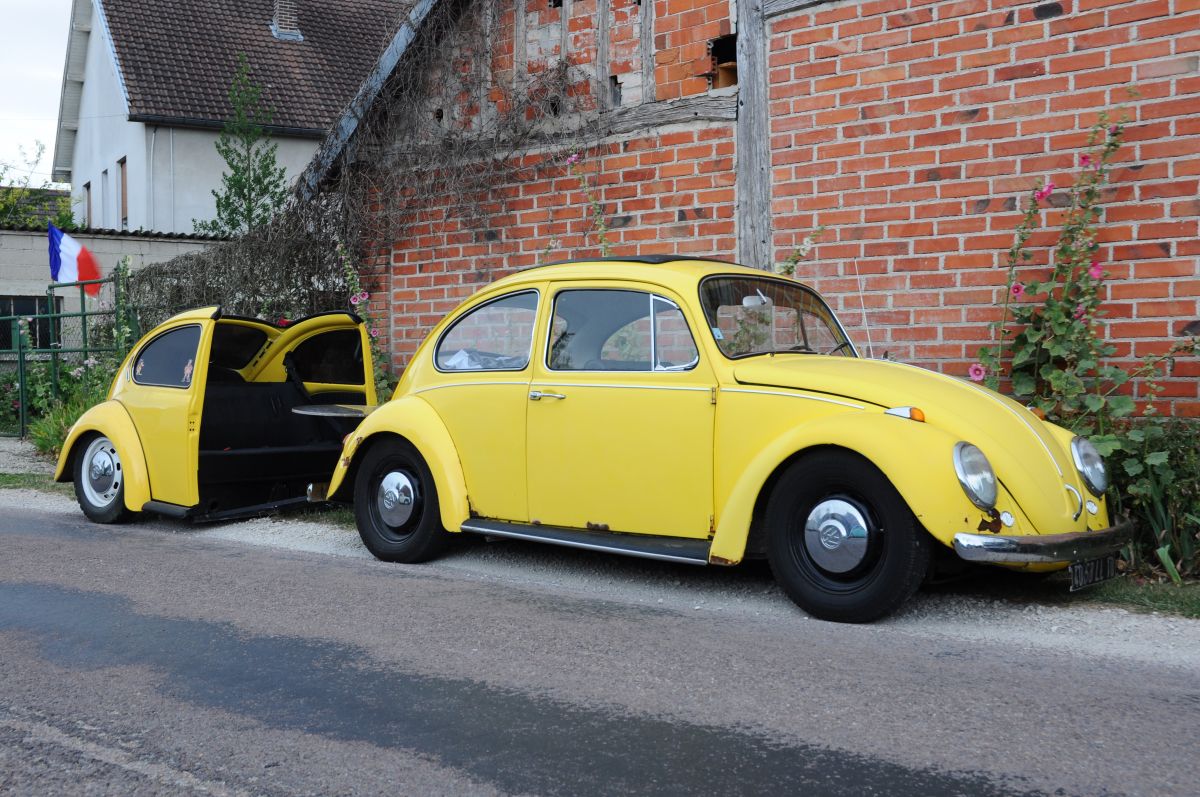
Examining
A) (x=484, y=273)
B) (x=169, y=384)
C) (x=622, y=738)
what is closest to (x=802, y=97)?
(x=484, y=273)

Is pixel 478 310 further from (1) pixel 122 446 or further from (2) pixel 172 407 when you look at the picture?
(1) pixel 122 446

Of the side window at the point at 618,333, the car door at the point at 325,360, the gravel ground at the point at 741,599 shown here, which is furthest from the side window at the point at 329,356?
the side window at the point at 618,333

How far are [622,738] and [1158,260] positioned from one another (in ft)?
15.2

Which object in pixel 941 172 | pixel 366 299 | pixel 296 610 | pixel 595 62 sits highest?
pixel 595 62

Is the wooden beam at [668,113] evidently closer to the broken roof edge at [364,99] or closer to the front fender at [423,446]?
the broken roof edge at [364,99]

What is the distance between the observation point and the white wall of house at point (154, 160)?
2517 centimetres

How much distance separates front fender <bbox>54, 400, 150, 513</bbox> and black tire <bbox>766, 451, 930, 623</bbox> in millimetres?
4936

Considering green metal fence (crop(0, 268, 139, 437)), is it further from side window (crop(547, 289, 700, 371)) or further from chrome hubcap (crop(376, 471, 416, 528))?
side window (crop(547, 289, 700, 371))

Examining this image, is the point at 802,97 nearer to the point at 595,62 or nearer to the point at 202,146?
the point at 595,62

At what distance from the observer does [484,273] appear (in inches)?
408

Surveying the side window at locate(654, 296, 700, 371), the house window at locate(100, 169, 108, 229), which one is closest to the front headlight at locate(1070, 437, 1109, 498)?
the side window at locate(654, 296, 700, 371)

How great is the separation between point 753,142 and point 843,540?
4146 millimetres

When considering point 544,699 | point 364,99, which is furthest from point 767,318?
point 364,99

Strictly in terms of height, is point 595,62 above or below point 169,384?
above
